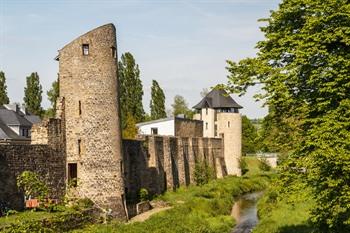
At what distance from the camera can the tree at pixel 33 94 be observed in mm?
73000

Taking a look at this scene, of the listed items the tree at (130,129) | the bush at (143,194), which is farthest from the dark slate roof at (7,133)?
the bush at (143,194)

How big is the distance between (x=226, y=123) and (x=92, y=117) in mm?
36461

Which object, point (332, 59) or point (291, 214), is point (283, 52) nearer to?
point (332, 59)

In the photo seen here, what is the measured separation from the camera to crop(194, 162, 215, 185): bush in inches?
1960

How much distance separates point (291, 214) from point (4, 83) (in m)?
52.0

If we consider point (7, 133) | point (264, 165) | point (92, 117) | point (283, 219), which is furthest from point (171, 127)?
point (283, 219)

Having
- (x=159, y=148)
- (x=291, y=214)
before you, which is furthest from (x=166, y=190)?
(x=291, y=214)

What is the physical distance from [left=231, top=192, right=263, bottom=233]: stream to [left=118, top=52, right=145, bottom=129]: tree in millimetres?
22551

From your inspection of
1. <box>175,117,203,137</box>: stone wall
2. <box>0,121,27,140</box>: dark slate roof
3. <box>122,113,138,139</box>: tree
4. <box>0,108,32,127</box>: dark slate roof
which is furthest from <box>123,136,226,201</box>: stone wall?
<box>0,108,32,127</box>: dark slate roof

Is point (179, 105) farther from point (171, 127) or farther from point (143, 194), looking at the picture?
point (143, 194)

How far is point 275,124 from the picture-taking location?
57.1ft

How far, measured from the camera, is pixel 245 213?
36938 millimetres

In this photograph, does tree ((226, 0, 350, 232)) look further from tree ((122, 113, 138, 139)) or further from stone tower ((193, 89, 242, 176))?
stone tower ((193, 89, 242, 176))

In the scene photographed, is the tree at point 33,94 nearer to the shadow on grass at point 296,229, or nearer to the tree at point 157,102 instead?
the tree at point 157,102
